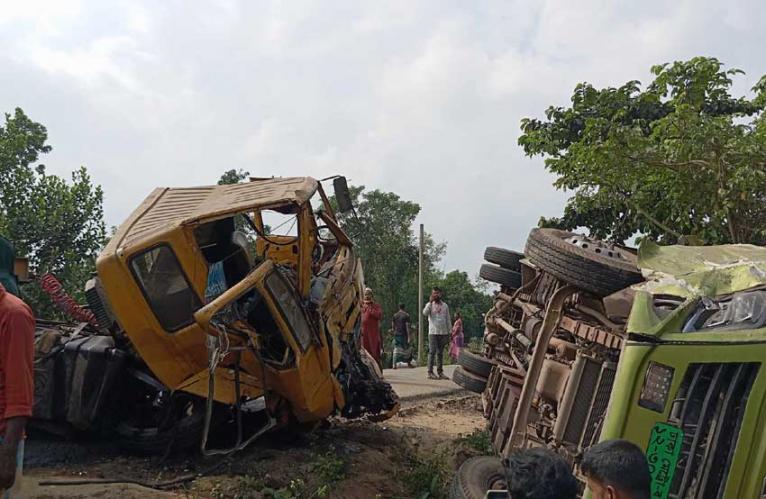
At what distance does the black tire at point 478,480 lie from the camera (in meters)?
4.33

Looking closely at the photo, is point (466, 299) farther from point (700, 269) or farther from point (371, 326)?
point (700, 269)

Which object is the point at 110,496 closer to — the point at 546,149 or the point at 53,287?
the point at 53,287

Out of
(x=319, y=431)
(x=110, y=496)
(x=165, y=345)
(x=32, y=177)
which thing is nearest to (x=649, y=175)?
(x=319, y=431)

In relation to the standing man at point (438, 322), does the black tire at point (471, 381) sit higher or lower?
lower

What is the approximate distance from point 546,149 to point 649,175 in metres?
2.08

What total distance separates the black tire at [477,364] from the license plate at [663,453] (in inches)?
105

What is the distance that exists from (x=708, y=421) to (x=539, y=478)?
131cm

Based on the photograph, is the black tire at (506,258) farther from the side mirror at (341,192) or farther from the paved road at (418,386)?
the paved road at (418,386)

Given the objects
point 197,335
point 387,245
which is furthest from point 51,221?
point 387,245

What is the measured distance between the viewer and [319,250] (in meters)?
7.63

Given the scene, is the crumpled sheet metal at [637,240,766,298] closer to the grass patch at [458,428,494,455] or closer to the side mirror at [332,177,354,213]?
the grass patch at [458,428,494,455]

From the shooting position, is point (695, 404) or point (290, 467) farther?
point (290, 467)

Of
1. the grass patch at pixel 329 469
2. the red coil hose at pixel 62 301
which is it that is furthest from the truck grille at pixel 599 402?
the red coil hose at pixel 62 301

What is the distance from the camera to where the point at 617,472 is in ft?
6.80
